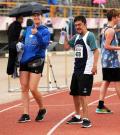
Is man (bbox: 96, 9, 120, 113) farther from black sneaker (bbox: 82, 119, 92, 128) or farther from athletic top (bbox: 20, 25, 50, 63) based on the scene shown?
black sneaker (bbox: 82, 119, 92, 128)

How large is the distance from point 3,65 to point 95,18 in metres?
14.7

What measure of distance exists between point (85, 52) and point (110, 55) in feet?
4.62

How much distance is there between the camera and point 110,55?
35.3ft

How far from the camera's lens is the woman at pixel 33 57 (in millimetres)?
9773

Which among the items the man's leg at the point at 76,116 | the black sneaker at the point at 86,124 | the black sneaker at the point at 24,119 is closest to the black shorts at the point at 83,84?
the man's leg at the point at 76,116

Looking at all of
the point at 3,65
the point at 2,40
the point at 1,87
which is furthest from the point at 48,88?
the point at 2,40

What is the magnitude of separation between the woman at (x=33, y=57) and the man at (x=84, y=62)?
625 millimetres

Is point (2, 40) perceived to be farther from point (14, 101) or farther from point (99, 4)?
point (14, 101)

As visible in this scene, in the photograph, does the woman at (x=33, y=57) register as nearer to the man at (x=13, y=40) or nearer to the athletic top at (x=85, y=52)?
the man at (x=13, y=40)

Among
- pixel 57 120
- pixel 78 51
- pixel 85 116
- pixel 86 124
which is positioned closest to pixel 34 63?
pixel 78 51

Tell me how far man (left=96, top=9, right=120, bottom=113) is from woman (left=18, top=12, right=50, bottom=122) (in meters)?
1.29

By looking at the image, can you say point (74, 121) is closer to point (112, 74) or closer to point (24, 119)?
point (24, 119)

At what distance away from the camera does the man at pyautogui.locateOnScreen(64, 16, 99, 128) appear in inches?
368

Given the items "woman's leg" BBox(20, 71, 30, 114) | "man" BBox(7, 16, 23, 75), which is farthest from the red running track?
"man" BBox(7, 16, 23, 75)
